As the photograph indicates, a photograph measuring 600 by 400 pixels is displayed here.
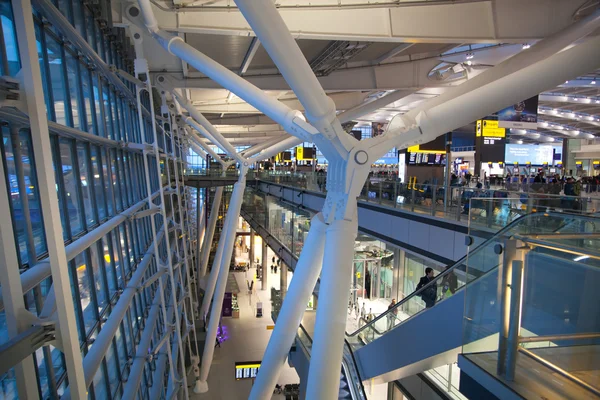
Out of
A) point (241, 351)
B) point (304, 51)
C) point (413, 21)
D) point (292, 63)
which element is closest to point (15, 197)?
point (292, 63)

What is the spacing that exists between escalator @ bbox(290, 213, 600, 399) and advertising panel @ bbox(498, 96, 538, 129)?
1083 centimetres

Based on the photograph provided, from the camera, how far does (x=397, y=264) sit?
68.7ft

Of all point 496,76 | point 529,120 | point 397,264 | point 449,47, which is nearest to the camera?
point 496,76

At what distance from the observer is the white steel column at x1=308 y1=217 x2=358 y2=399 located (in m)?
7.11

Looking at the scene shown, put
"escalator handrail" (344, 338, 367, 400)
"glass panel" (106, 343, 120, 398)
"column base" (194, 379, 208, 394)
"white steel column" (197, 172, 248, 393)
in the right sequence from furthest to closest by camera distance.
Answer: "column base" (194, 379, 208, 394) → "white steel column" (197, 172, 248, 393) → "escalator handrail" (344, 338, 367, 400) → "glass panel" (106, 343, 120, 398)

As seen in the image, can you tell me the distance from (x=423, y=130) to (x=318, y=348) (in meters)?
3.96

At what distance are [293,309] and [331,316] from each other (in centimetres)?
135

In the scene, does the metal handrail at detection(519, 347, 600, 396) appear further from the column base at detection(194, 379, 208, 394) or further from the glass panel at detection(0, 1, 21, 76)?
the column base at detection(194, 379, 208, 394)

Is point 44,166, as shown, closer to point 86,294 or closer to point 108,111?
point 86,294

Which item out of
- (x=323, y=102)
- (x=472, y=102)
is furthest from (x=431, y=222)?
(x=323, y=102)

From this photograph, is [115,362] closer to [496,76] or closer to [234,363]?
[496,76]

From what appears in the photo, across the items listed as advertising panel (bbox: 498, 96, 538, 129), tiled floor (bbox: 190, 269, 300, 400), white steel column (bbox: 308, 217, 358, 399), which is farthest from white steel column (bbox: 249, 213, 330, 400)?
advertising panel (bbox: 498, 96, 538, 129)

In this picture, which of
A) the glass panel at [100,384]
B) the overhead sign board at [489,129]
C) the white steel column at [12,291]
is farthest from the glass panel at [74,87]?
the overhead sign board at [489,129]

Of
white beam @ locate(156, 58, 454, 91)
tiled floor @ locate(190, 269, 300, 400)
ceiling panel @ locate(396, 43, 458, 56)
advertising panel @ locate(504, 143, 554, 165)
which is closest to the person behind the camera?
ceiling panel @ locate(396, 43, 458, 56)
